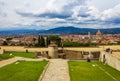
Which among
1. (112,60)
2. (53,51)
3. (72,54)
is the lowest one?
(72,54)

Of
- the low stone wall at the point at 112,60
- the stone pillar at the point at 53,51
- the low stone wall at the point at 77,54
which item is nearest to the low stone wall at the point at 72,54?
the low stone wall at the point at 77,54

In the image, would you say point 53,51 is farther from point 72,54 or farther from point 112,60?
point 112,60

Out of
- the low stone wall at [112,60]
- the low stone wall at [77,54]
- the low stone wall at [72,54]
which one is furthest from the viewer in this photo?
the low stone wall at [72,54]

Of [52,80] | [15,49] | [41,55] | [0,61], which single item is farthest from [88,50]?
[52,80]

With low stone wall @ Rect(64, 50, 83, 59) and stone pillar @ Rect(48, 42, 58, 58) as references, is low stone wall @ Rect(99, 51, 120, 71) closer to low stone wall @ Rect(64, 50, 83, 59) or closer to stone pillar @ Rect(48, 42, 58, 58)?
stone pillar @ Rect(48, 42, 58, 58)

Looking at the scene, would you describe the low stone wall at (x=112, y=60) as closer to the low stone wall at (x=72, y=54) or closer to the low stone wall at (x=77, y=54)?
the low stone wall at (x=77, y=54)

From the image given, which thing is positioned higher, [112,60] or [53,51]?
[53,51]

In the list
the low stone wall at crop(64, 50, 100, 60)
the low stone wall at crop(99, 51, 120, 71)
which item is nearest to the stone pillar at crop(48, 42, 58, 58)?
the low stone wall at crop(64, 50, 100, 60)

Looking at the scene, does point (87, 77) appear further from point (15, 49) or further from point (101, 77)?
point (15, 49)

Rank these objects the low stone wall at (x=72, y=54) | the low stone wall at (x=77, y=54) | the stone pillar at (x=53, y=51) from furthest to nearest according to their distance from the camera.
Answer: the low stone wall at (x=72, y=54) → the low stone wall at (x=77, y=54) → the stone pillar at (x=53, y=51)

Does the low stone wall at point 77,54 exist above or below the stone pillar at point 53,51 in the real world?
below

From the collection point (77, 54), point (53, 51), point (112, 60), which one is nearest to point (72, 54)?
point (77, 54)

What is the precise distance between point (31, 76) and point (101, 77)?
5.10m

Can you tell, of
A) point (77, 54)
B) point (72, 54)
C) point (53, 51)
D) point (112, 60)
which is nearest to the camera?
point (112, 60)
